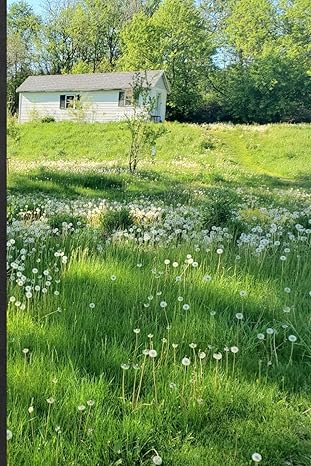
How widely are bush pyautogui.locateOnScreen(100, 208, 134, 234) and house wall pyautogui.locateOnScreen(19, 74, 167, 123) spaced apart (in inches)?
1513

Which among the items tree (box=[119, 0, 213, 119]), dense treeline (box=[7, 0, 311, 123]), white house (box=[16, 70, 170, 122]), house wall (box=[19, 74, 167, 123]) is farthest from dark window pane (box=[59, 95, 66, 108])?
tree (box=[119, 0, 213, 119])

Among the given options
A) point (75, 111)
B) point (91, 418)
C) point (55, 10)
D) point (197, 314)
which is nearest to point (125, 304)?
point (197, 314)

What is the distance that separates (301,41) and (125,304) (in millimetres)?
57712

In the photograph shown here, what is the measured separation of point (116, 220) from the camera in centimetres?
609

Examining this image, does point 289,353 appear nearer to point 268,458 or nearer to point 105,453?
point 268,458

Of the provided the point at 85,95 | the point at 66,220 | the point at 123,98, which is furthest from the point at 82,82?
the point at 66,220

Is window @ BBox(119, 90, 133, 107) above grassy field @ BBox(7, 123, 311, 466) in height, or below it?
above

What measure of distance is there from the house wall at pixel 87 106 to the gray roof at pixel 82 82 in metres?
0.49

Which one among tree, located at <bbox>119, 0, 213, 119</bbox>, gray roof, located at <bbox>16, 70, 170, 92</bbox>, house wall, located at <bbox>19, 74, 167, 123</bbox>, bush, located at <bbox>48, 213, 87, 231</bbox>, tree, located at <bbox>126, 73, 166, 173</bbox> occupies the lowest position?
bush, located at <bbox>48, 213, 87, 231</bbox>

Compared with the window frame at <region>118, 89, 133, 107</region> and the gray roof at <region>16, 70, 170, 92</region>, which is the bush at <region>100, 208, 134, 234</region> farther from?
the window frame at <region>118, 89, 133, 107</region>

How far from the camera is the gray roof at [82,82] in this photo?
47.2 m

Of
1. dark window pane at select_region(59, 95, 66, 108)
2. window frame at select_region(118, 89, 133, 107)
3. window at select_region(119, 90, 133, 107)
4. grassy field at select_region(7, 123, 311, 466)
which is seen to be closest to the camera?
grassy field at select_region(7, 123, 311, 466)

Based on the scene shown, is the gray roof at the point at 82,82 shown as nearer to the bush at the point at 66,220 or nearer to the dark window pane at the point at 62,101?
the dark window pane at the point at 62,101

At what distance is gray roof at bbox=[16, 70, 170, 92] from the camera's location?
4716 centimetres
